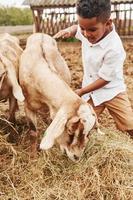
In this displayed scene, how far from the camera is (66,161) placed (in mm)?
4977

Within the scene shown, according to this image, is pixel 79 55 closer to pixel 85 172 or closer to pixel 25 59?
pixel 25 59

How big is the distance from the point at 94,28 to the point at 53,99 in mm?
783

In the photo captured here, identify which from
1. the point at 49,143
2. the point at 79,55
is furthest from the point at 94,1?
the point at 79,55

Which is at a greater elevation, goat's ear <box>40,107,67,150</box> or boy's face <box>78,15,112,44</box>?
boy's face <box>78,15,112,44</box>

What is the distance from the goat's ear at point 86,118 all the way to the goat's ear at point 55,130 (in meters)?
0.15

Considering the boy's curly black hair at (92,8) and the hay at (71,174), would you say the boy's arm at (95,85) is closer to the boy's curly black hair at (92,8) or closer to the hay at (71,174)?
the hay at (71,174)

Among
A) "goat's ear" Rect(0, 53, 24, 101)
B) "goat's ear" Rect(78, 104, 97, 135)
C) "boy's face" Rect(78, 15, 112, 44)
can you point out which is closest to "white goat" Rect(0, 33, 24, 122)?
"goat's ear" Rect(0, 53, 24, 101)

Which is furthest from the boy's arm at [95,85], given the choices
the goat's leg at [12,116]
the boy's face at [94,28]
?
the goat's leg at [12,116]

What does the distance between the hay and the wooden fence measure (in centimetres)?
1228

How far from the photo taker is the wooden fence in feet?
56.2

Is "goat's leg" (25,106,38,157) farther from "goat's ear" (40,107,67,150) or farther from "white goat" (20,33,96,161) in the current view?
"goat's ear" (40,107,67,150)

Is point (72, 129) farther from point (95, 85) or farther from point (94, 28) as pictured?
point (94, 28)

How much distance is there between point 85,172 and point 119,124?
91 centimetres

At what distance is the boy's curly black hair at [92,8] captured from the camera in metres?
4.70
